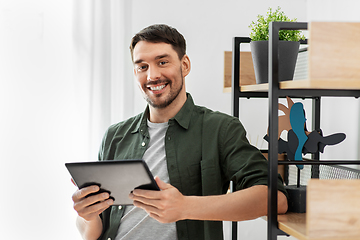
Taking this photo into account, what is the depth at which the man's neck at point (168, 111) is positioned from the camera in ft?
4.99

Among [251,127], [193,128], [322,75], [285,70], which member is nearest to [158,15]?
[251,127]

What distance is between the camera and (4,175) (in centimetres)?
200

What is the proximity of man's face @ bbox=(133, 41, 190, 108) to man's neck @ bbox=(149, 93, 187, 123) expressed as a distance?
0.02 m

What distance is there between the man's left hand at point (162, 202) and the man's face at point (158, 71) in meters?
0.45

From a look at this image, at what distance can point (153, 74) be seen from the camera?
1.44 m

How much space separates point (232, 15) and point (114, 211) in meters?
1.58

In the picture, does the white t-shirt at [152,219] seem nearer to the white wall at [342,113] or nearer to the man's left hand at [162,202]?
the man's left hand at [162,202]

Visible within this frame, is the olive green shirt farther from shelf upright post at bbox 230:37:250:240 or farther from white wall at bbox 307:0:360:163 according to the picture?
white wall at bbox 307:0:360:163

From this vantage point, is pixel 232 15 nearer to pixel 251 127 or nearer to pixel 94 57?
pixel 251 127

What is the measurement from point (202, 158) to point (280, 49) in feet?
1.51

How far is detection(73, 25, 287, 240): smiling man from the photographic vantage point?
4.19 ft

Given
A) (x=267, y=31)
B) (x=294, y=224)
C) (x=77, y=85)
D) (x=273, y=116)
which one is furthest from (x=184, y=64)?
(x=77, y=85)

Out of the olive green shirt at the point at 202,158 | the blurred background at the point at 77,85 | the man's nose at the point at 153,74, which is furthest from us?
the blurred background at the point at 77,85

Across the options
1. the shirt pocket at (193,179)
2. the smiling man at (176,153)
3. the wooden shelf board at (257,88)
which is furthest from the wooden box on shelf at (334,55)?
the shirt pocket at (193,179)
